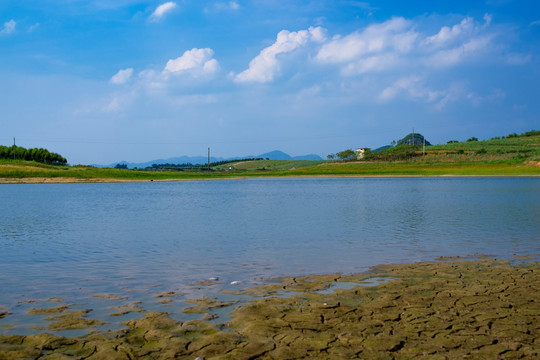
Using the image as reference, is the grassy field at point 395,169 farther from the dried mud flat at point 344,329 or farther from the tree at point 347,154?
the dried mud flat at point 344,329

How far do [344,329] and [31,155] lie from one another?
131 m

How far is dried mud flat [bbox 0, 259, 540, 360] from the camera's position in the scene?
6379 millimetres

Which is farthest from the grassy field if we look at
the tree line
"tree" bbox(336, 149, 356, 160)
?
"tree" bbox(336, 149, 356, 160)

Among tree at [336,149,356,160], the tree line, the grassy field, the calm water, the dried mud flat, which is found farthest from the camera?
tree at [336,149,356,160]

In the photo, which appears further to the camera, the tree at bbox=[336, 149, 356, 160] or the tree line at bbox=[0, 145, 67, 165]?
the tree at bbox=[336, 149, 356, 160]

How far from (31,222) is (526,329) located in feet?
78.6

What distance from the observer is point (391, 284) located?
405 inches

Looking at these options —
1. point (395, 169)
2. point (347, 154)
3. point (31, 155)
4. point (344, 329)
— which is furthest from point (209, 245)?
point (347, 154)

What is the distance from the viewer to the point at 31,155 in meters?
121

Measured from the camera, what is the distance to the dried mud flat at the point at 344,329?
251 inches

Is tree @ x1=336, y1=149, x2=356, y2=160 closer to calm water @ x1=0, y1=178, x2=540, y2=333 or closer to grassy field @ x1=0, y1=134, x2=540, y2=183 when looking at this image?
grassy field @ x1=0, y1=134, x2=540, y2=183

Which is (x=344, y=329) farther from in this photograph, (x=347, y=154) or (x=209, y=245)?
(x=347, y=154)

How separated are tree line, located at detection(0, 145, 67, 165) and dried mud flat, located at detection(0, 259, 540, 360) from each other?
11847 centimetres

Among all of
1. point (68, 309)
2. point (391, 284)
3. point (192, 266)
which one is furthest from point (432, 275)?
point (68, 309)
